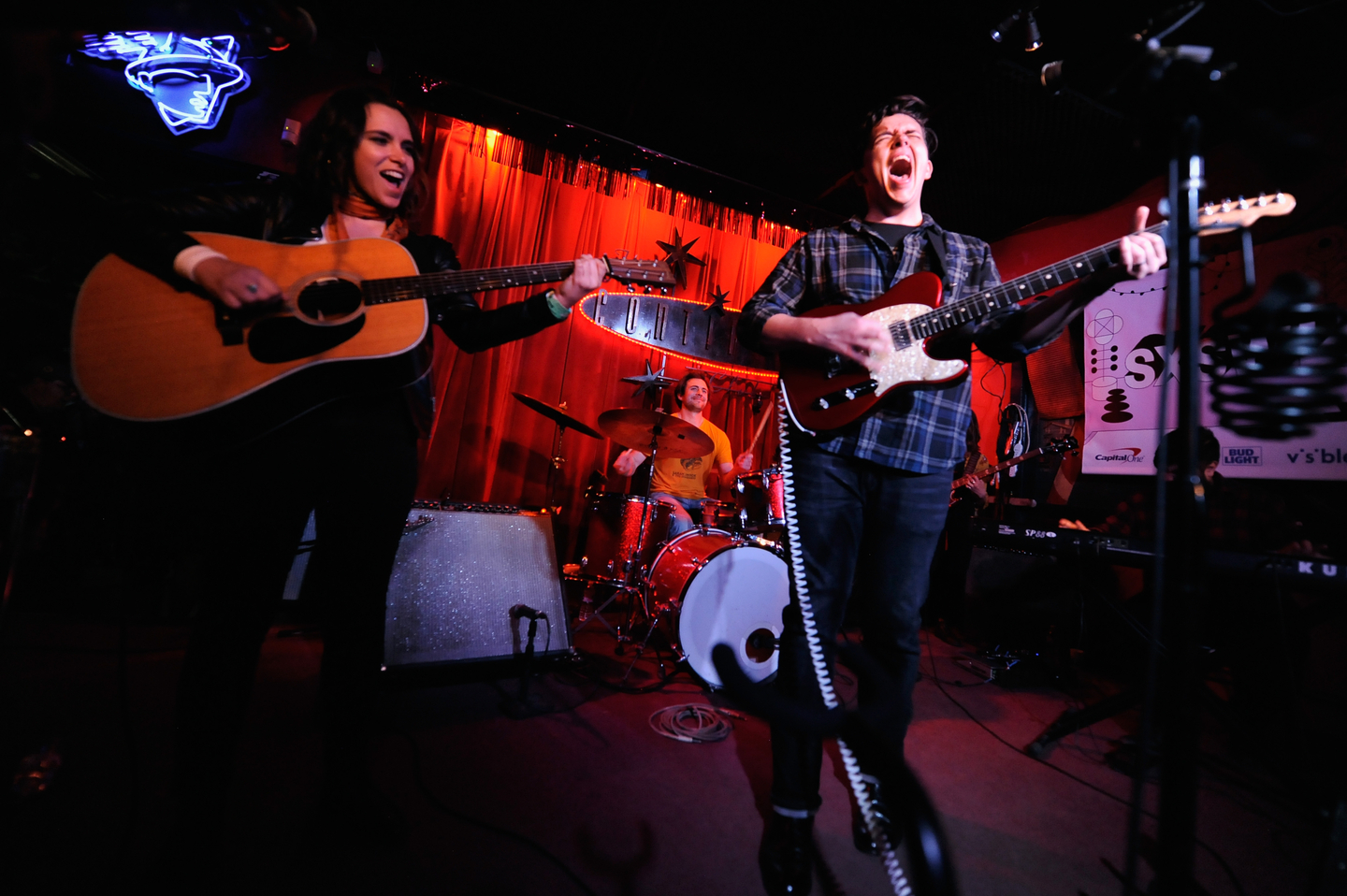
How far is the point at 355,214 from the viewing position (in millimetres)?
1680

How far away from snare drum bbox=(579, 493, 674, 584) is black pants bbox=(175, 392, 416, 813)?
6.29ft

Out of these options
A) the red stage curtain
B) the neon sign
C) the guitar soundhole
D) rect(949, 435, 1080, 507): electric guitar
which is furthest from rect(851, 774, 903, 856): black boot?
the neon sign

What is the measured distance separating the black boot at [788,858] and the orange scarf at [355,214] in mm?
2141

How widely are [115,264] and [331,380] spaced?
65cm

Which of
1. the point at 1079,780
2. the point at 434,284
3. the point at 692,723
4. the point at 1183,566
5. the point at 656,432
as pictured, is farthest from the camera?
the point at 656,432

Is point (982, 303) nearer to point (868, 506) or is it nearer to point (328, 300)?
point (868, 506)

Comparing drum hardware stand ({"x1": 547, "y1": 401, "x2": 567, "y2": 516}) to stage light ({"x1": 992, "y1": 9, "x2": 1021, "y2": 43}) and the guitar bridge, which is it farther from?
stage light ({"x1": 992, "y1": 9, "x2": 1021, "y2": 43})

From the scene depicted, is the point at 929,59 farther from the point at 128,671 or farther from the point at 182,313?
the point at 128,671

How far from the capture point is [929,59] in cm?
407

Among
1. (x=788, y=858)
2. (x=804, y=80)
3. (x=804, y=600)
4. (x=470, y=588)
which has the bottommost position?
(x=788, y=858)

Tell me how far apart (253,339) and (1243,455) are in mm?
5977

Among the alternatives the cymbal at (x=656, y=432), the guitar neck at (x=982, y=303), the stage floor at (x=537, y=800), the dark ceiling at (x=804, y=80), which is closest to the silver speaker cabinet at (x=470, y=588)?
the stage floor at (x=537, y=800)

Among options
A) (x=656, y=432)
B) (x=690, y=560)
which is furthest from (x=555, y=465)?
(x=690, y=560)

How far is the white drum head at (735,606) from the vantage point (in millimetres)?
2947
